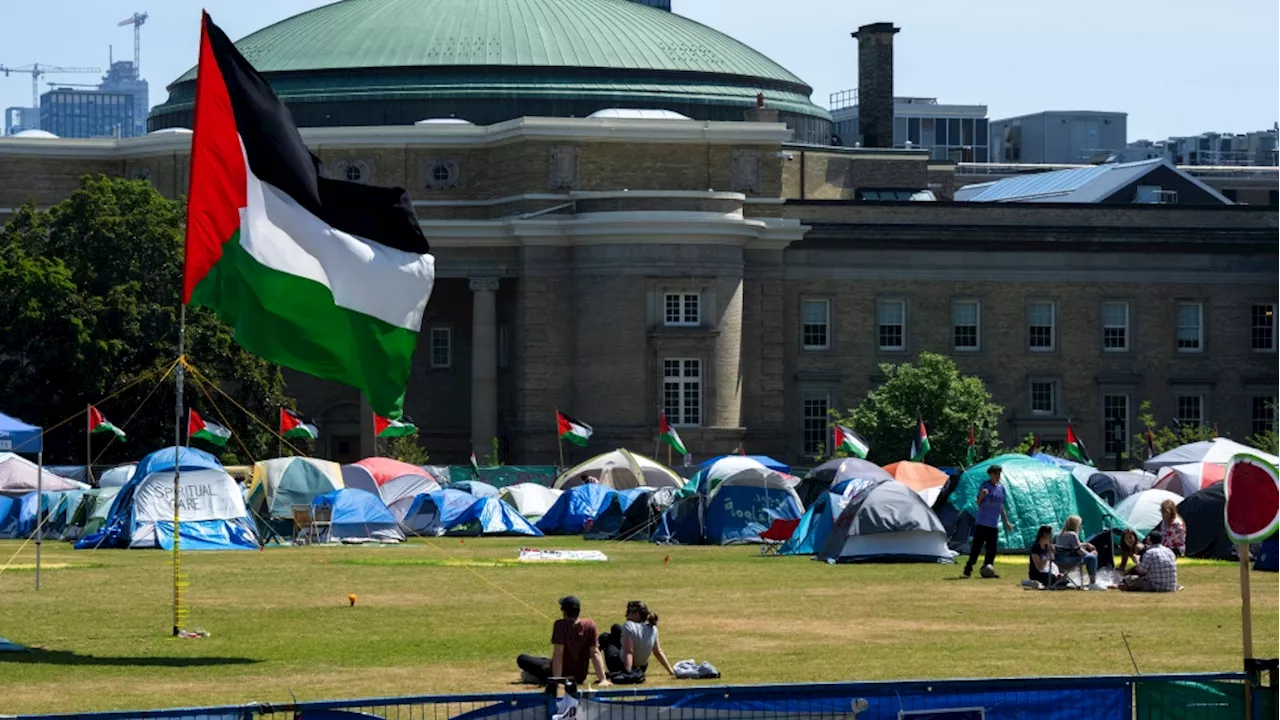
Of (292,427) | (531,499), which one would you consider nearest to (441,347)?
(292,427)

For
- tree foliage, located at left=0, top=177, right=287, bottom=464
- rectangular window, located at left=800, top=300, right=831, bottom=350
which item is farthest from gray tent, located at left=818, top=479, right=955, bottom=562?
rectangular window, located at left=800, top=300, right=831, bottom=350

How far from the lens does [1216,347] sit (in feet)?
311

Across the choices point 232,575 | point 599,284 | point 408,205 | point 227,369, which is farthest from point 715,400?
point 408,205

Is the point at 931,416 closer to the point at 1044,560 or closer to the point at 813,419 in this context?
the point at 813,419

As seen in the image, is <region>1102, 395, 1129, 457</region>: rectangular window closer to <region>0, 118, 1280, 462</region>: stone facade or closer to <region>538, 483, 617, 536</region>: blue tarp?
<region>0, 118, 1280, 462</region>: stone facade

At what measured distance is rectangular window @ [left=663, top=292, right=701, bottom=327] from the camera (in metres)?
88.3

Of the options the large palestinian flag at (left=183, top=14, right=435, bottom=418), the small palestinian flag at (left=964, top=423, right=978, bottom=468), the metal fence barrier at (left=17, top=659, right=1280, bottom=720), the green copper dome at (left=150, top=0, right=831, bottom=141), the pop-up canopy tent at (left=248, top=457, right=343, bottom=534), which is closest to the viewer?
the metal fence barrier at (left=17, top=659, right=1280, bottom=720)

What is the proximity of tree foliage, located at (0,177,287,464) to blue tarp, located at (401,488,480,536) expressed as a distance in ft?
51.9

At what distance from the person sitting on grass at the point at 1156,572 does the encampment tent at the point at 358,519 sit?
23.5 meters

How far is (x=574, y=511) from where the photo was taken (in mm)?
61750

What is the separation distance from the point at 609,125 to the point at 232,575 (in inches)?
2037

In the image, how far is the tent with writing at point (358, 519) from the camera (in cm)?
5634

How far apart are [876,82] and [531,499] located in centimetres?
4698

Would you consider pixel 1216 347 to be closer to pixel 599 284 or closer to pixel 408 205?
pixel 599 284
